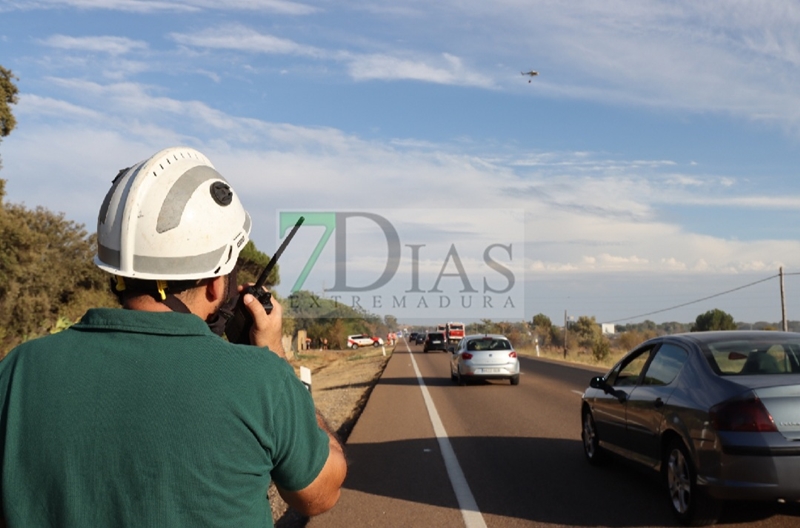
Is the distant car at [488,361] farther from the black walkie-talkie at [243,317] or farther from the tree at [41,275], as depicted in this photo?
the black walkie-talkie at [243,317]

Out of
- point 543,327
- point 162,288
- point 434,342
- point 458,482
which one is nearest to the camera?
point 162,288

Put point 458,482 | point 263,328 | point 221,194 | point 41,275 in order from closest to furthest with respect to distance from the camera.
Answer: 1. point 221,194
2. point 263,328
3. point 458,482
4. point 41,275

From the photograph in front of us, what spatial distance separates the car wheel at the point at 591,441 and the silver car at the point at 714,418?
A: 2.05 ft

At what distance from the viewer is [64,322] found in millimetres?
17766

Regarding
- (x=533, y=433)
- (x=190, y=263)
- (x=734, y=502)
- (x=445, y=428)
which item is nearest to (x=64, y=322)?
(x=445, y=428)

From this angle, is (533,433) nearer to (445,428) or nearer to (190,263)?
(445,428)

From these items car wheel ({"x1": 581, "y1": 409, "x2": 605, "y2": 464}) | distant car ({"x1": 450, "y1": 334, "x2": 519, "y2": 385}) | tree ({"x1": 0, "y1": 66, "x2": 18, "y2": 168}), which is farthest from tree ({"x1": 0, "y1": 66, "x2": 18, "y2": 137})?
car wheel ({"x1": 581, "y1": 409, "x2": 605, "y2": 464})

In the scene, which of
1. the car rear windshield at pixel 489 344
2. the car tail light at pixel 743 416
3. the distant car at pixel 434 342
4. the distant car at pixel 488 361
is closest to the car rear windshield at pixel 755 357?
the car tail light at pixel 743 416

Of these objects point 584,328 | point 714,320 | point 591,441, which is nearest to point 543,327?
point 584,328

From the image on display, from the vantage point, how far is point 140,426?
1.92 meters

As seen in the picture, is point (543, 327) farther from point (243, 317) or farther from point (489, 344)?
point (243, 317)

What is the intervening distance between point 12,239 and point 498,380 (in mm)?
16133

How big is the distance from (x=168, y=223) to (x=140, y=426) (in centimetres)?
56

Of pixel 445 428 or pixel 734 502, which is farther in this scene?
pixel 445 428
